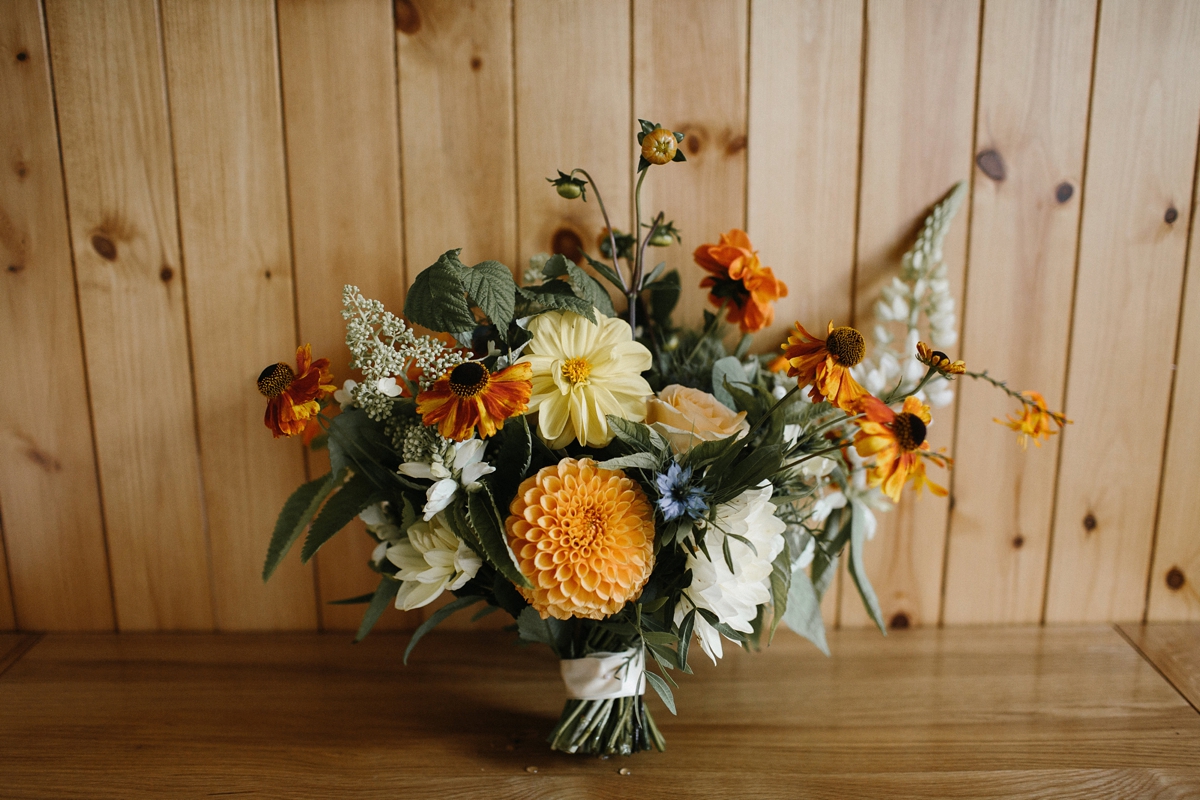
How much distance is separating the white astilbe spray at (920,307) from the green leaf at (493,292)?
439 millimetres

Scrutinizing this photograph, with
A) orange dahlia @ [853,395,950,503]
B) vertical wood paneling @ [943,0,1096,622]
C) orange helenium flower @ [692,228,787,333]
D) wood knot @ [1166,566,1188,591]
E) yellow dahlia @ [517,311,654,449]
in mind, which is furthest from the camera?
wood knot @ [1166,566,1188,591]

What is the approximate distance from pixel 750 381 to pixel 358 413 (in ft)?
1.37

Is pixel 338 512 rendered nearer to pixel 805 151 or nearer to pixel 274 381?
pixel 274 381

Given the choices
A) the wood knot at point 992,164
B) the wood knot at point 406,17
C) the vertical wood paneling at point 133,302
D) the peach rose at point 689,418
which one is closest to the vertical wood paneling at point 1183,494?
the wood knot at point 992,164

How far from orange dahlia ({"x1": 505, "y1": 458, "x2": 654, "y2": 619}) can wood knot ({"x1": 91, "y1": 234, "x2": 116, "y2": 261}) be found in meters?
0.66

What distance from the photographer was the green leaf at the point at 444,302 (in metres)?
0.66

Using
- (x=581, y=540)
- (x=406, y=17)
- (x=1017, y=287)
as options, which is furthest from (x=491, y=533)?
(x=1017, y=287)

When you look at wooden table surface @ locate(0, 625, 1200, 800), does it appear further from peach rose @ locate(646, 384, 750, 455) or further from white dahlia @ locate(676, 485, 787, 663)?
peach rose @ locate(646, 384, 750, 455)

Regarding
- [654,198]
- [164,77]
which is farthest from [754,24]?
[164,77]

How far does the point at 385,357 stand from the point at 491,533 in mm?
187

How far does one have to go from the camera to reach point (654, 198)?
2.94 feet

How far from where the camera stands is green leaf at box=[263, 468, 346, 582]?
75 centimetres

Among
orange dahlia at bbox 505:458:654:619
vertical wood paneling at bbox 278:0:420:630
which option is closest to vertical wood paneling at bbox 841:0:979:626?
orange dahlia at bbox 505:458:654:619

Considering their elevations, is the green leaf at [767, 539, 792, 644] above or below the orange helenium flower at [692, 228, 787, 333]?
below
